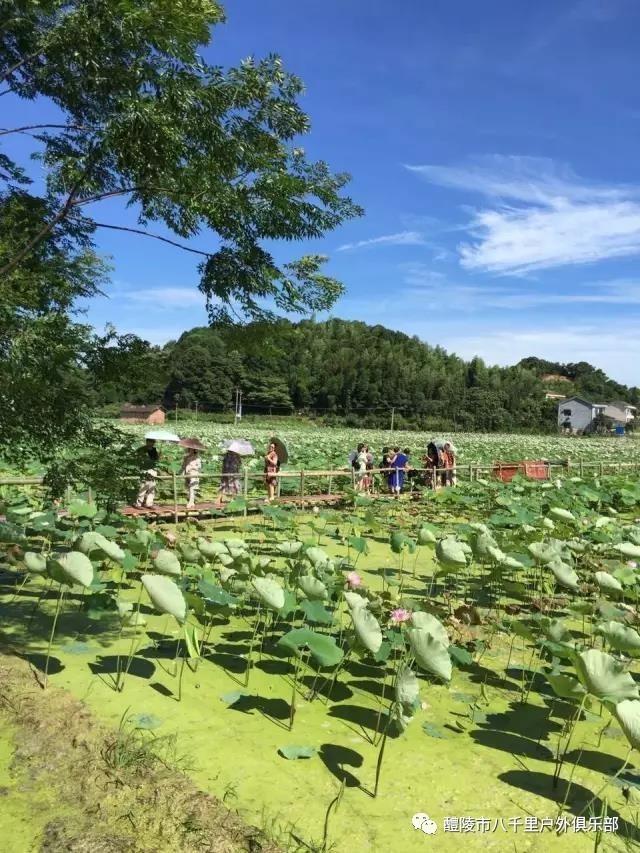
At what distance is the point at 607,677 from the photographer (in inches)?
94.2

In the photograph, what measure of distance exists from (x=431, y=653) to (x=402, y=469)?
360 inches

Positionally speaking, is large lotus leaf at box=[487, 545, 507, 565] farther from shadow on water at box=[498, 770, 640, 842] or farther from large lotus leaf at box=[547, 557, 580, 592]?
shadow on water at box=[498, 770, 640, 842]

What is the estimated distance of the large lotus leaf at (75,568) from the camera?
10.5ft

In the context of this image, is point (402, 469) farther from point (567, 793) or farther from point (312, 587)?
point (567, 793)

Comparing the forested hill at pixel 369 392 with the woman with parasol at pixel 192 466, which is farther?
the forested hill at pixel 369 392

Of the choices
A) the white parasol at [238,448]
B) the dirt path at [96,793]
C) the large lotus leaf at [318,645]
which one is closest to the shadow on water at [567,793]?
the large lotus leaf at [318,645]

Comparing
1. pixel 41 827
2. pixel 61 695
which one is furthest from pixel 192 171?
pixel 41 827

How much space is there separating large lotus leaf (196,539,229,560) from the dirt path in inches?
61.1

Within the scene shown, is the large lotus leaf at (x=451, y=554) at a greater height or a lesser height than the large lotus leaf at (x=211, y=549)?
greater

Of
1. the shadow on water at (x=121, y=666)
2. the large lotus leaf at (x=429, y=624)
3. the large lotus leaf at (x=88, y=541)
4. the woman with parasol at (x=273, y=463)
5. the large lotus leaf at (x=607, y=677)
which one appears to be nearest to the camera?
the large lotus leaf at (x=607, y=677)

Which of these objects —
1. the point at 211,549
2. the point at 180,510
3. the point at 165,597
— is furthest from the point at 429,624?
the point at 180,510

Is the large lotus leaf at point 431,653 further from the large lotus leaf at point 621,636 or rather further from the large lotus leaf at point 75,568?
the large lotus leaf at point 75,568

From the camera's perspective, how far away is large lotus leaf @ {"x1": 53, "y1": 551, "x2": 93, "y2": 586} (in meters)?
3.19

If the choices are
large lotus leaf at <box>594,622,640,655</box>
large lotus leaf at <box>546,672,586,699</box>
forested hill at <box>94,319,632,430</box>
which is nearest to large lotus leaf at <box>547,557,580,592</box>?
large lotus leaf at <box>594,622,640,655</box>
